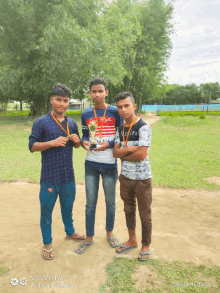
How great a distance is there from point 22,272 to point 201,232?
2.63 meters

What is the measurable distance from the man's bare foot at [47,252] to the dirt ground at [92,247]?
58mm

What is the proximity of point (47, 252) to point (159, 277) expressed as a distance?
4.63 feet

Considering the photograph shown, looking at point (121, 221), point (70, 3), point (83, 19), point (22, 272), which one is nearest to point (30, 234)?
point (22, 272)

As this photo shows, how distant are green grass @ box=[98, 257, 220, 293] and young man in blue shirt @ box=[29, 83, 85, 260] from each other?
2.94 feet

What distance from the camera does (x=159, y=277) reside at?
2.65 metres

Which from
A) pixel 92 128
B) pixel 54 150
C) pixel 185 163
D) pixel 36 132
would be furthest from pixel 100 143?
pixel 185 163

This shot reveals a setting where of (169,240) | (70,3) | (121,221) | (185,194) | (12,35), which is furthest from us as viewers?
(12,35)

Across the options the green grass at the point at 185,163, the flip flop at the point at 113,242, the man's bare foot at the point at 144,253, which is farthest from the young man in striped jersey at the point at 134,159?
the green grass at the point at 185,163

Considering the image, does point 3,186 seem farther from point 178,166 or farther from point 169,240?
point 178,166

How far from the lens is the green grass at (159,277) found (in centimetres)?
249

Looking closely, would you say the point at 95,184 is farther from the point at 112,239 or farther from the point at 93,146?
the point at 112,239

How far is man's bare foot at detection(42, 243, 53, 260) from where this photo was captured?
118 inches

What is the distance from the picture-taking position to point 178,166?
7.77m

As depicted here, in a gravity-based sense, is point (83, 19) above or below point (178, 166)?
above
